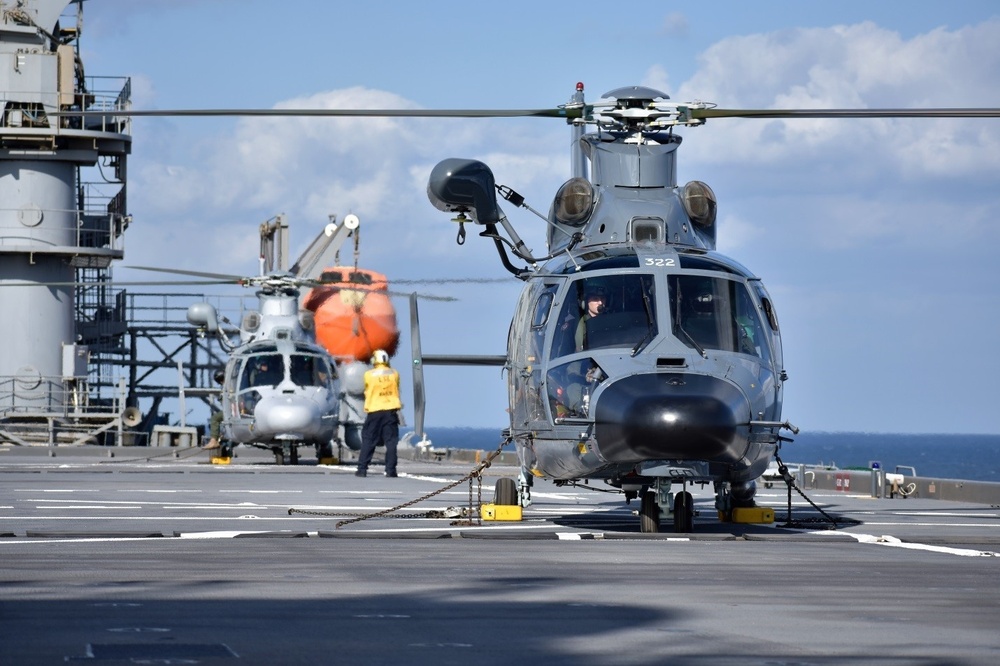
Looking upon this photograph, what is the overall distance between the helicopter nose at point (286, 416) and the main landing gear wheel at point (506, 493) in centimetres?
1760

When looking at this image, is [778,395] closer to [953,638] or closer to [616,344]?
[616,344]

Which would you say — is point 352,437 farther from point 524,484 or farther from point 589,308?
point 589,308

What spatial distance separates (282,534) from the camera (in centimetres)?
1338

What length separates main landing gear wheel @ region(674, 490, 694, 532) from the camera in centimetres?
1452

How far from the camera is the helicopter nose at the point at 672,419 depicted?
42.6ft

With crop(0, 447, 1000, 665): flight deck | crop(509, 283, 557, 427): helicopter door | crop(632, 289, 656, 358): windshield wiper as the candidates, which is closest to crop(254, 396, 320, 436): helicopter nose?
crop(0, 447, 1000, 665): flight deck

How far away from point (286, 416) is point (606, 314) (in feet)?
67.0

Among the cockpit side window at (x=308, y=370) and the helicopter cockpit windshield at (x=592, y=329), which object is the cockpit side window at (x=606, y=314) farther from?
the cockpit side window at (x=308, y=370)

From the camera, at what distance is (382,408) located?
27734 mm

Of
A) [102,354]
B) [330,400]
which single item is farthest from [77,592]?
[102,354]

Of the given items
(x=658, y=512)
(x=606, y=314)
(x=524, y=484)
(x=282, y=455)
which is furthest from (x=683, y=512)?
(x=282, y=455)

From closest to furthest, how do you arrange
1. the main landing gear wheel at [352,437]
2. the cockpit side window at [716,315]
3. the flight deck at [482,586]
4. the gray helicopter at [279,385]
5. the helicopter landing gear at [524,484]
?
the flight deck at [482,586], the cockpit side window at [716,315], the helicopter landing gear at [524,484], the gray helicopter at [279,385], the main landing gear wheel at [352,437]

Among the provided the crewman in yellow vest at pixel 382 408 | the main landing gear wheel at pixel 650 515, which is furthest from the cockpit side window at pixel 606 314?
the crewman in yellow vest at pixel 382 408

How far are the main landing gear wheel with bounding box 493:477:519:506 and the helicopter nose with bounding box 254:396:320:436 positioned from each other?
57.7ft
